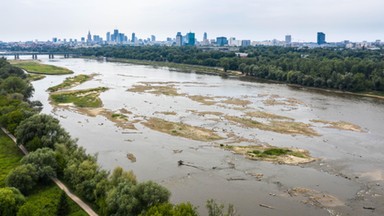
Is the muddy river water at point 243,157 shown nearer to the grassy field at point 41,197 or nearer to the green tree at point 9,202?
the grassy field at point 41,197

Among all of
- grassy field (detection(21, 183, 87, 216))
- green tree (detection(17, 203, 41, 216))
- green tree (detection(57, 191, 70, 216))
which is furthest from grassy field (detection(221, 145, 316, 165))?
green tree (detection(17, 203, 41, 216))

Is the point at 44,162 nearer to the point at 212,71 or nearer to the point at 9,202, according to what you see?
the point at 9,202

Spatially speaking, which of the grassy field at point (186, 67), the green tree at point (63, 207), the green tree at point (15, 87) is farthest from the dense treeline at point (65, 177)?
the grassy field at point (186, 67)

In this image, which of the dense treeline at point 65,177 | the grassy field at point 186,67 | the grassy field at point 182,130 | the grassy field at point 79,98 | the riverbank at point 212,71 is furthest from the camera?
the grassy field at point 186,67

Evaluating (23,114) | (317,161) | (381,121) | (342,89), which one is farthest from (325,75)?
(23,114)

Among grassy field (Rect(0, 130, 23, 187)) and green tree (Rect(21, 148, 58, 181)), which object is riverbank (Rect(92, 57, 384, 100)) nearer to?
grassy field (Rect(0, 130, 23, 187))

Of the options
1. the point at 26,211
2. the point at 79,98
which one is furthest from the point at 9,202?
the point at 79,98

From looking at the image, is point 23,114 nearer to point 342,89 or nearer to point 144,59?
point 342,89
